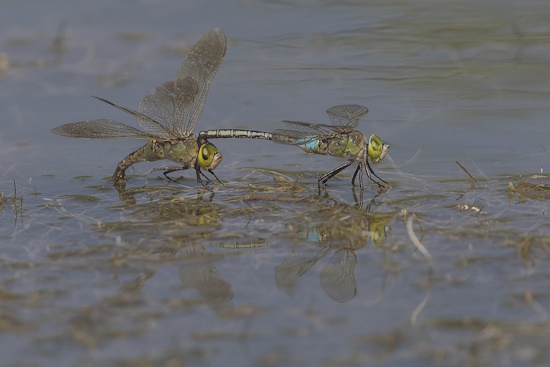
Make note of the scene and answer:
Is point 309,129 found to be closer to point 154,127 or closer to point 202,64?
point 202,64

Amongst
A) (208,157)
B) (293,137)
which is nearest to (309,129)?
(293,137)

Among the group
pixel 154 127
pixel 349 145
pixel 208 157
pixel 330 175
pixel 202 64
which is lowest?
pixel 330 175

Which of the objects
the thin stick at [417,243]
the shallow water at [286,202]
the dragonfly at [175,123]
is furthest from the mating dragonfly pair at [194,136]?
the thin stick at [417,243]

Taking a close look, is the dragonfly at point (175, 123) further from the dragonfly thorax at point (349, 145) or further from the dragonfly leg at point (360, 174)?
the dragonfly leg at point (360, 174)

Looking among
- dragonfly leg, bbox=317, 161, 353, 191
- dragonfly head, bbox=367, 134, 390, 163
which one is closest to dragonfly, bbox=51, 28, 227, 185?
dragonfly leg, bbox=317, 161, 353, 191

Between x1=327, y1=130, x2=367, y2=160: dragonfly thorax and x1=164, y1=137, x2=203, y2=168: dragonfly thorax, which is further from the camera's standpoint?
x1=164, y1=137, x2=203, y2=168: dragonfly thorax

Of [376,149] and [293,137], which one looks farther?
[293,137]

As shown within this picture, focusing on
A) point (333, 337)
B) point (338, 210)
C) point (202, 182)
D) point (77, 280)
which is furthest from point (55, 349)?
point (202, 182)

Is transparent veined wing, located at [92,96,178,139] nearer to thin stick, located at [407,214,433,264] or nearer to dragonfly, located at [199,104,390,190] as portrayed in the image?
dragonfly, located at [199,104,390,190]
